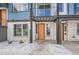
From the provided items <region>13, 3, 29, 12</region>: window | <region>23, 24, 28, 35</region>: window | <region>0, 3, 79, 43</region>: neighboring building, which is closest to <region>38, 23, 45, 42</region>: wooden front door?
<region>0, 3, 79, 43</region>: neighboring building

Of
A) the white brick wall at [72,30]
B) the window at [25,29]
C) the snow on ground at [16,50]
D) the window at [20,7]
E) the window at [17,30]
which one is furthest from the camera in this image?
the window at [17,30]

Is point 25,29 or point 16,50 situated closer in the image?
point 16,50

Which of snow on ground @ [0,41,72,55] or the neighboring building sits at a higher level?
the neighboring building

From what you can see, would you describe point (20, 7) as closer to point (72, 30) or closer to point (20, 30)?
point (20, 30)

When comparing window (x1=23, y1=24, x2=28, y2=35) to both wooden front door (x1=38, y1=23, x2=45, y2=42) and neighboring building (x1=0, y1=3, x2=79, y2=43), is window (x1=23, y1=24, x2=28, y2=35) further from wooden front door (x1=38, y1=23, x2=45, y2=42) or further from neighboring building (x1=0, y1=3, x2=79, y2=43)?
wooden front door (x1=38, y1=23, x2=45, y2=42)

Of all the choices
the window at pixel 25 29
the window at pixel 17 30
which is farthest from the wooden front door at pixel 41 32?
the window at pixel 17 30

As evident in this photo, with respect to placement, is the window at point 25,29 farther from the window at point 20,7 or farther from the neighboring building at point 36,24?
the window at point 20,7

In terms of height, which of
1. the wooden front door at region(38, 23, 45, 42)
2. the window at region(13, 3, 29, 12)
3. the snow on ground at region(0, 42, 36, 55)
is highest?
the window at region(13, 3, 29, 12)

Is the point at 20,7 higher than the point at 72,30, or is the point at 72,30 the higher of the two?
the point at 20,7

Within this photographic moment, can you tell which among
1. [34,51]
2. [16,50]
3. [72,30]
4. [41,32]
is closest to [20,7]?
[41,32]

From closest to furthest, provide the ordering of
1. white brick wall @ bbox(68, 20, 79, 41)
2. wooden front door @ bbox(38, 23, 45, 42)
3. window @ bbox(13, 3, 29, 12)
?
1. white brick wall @ bbox(68, 20, 79, 41)
2. window @ bbox(13, 3, 29, 12)
3. wooden front door @ bbox(38, 23, 45, 42)

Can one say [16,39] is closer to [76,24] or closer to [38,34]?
[38,34]

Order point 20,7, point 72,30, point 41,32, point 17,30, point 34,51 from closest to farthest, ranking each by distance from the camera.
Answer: point 34,51
point 72,30
point 20,7
point 17,30
point 41,32

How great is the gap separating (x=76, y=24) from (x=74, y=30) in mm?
533
